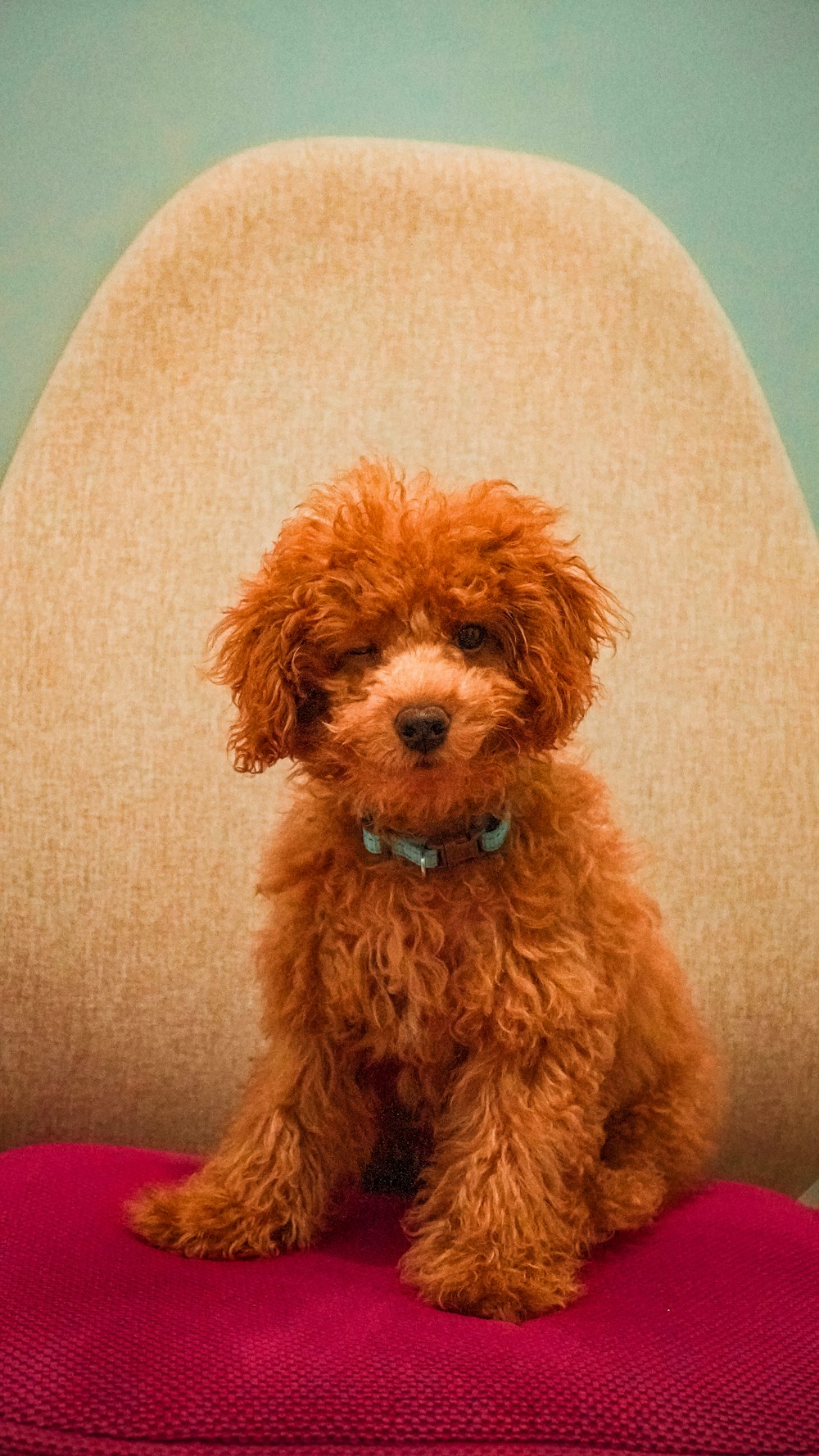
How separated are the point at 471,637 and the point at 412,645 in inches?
1.9

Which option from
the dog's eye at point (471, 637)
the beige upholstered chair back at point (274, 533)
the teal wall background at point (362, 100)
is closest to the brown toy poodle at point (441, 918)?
the dog's eye at point (471, 637)

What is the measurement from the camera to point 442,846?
1.01 metres

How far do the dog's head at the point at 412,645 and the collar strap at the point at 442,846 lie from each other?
0.07 ft

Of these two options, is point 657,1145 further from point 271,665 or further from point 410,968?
point 271,665

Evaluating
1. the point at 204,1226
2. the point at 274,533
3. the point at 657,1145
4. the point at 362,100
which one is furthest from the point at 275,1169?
the point at 362,100

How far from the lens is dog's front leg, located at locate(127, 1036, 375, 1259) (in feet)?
3.29

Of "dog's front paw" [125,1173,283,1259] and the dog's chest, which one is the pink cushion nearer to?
"dog's front paw" [125,1173,283,1259]

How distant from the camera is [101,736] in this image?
137cm

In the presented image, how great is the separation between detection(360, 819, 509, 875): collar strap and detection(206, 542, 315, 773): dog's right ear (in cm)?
10

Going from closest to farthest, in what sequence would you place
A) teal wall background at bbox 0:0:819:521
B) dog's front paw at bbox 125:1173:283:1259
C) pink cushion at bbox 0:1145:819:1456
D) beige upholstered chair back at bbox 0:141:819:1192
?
pink cushion at bbox 0:1145:819:1456
dog's front paw at bbox 125:1173:283:1259
beige upholstered chair back at bbox 0:141:819:1192
teal wall background at bbox 0:0:819:521

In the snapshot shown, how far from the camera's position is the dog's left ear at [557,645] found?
Answer: 3.17 feet

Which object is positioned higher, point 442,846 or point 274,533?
point 274,533

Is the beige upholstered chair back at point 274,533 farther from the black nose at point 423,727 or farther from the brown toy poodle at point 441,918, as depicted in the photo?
the black nose at point 423,727

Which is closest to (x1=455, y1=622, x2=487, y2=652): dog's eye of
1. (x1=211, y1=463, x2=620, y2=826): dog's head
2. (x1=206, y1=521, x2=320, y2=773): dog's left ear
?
(x1=211, y1=463, x2=620, y2=826): dog's head
